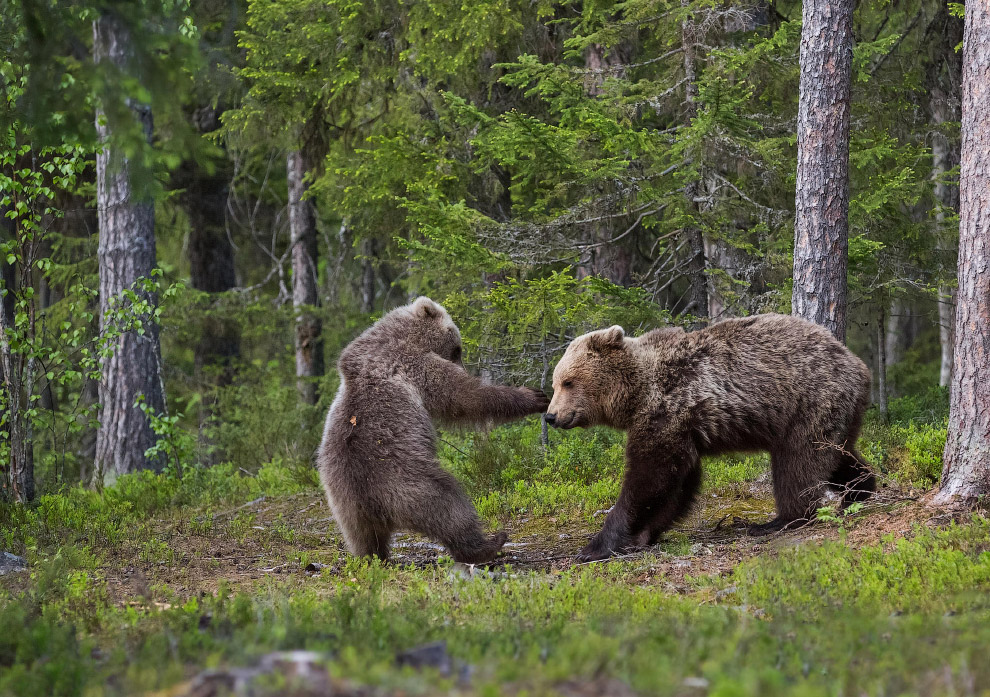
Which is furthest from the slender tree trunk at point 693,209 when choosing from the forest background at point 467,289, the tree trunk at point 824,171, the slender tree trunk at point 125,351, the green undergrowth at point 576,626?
the slender tree trunk at point 125,351

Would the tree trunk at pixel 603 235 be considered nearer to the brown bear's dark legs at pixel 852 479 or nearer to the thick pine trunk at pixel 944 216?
the thick pine trunk at pixel 944 216

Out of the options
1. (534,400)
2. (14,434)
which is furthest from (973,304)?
(14,434)

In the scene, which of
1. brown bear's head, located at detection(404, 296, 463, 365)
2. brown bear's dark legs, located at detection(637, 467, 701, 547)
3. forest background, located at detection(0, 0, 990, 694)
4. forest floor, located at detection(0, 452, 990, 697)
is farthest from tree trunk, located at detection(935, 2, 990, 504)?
brown bear's head, located at detection(404, 296, 463, 365)

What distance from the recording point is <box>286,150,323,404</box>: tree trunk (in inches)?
714

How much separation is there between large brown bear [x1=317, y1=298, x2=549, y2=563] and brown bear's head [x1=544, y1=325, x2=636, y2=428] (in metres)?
0.25

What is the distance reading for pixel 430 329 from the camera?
796 cm

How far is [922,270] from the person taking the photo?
12.0 m

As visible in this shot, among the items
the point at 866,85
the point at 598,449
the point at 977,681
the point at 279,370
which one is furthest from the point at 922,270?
the point at 279,370

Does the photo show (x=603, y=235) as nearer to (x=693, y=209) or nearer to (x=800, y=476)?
(x=693, y=209)

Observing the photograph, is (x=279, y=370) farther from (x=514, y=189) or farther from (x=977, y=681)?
(x=977, y=681)

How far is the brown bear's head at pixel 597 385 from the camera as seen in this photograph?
7846mm

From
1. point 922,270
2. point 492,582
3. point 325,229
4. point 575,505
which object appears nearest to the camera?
point 492,582

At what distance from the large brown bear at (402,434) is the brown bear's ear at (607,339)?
0.67 meters

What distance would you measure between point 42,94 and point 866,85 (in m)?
11.4
